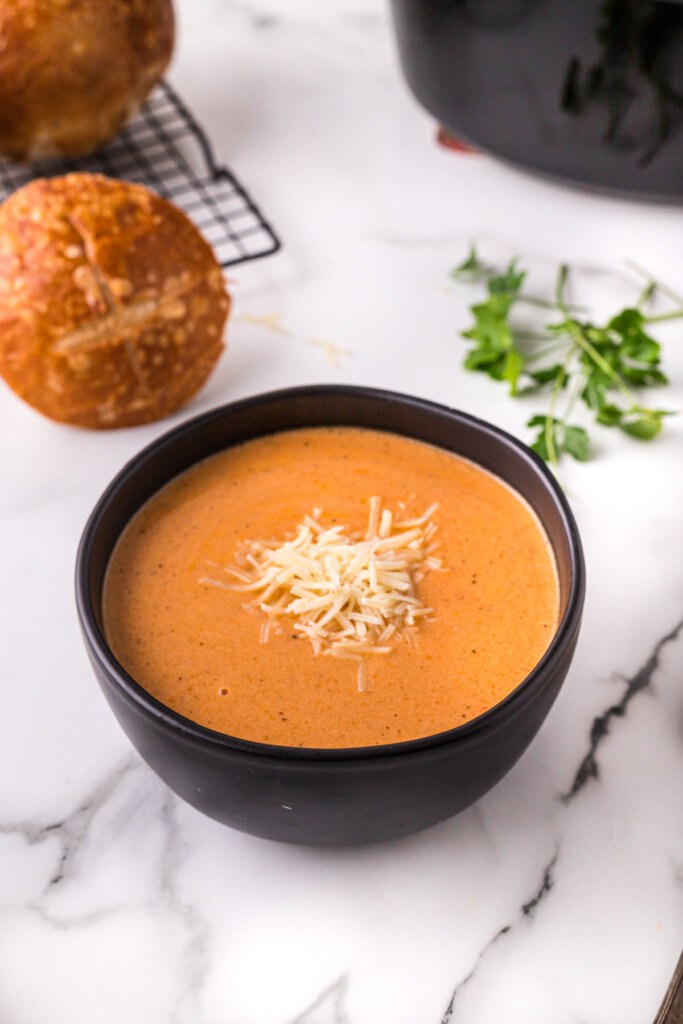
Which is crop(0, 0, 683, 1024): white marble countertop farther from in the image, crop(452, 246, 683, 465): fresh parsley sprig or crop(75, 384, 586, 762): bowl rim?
crop(75, 384, 586, 762): bowl rim

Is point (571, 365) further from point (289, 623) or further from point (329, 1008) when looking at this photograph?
point (329, 1008)

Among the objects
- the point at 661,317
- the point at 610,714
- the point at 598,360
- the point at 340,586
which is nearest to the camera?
the point at 340,586

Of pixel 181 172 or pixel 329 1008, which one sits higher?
pixel 181 172

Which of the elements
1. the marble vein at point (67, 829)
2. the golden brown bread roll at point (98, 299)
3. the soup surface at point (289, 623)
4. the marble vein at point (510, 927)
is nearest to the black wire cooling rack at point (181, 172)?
the golden brown bread roll at point (98, 299)

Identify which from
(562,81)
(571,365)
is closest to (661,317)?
(571,365)

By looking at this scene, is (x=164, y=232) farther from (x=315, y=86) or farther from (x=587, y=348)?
(x=315, y=86)

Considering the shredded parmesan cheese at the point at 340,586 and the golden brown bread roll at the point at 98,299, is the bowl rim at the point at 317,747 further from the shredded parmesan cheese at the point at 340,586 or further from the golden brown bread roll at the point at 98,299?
the golden brown bread roll at the point at 98,299

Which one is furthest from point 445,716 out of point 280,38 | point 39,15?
point 280,38
